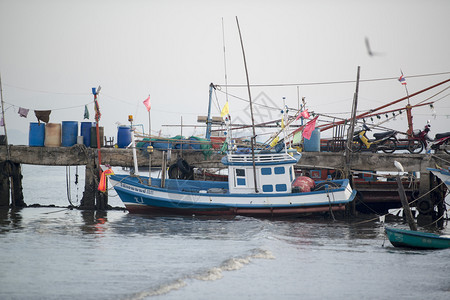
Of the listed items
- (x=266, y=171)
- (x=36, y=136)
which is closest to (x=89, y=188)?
(x=36, y=136)

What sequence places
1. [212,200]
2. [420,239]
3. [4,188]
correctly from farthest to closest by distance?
[4,188] < [212,200] < [420,239]

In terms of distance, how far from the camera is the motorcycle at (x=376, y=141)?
1184 inches

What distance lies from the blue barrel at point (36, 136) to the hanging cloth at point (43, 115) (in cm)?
42

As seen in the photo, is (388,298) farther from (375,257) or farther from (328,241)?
(328,241)

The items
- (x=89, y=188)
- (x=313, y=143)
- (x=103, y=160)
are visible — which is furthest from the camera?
(x=313, y=143)

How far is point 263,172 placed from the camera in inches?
1046

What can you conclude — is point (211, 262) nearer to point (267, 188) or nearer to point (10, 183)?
point (267, 188)

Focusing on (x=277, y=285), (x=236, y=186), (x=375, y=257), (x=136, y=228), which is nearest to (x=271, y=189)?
(x=236, y=186)

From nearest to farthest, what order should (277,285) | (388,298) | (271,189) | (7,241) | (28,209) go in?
1. (388,298)
2. (277,285)
3. (7,241)
4. (271,189)
5. (28,209)

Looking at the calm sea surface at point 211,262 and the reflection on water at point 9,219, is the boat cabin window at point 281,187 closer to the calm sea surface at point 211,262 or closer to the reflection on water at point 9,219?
the calm sea surface at point 211,262

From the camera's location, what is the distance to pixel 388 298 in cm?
1348

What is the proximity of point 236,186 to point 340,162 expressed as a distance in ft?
20.2

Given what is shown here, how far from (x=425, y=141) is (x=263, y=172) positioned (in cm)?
1030

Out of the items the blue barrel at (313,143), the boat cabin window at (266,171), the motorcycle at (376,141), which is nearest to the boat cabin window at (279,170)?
the boat cabin window at (266,171)
